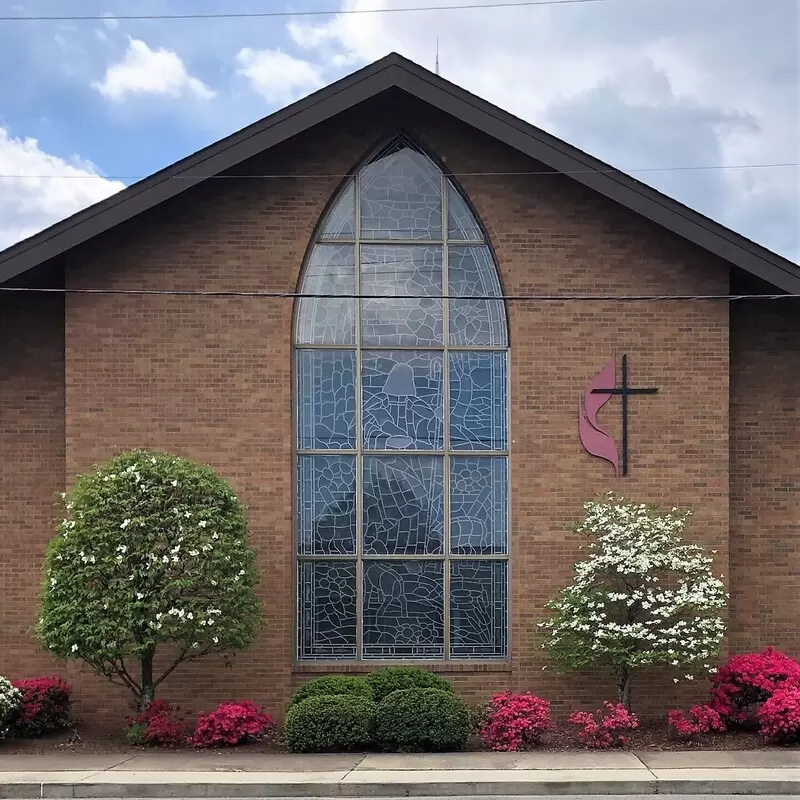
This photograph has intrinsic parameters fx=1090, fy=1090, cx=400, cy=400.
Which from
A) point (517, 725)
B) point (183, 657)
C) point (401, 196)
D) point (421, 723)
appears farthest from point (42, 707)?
point (401, 196)

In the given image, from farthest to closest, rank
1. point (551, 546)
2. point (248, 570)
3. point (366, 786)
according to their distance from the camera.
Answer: point (551, 546) < point (248, 570) < point (366, 786)

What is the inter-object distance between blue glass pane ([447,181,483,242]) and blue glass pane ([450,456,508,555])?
293cm

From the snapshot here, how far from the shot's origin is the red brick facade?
13961 millimetres

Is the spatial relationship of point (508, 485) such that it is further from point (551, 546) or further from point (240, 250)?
point (240, 250)

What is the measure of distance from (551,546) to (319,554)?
300 cm

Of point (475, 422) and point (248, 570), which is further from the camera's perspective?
point (475, 422)

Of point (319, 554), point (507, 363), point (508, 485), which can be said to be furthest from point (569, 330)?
point (319, 554)

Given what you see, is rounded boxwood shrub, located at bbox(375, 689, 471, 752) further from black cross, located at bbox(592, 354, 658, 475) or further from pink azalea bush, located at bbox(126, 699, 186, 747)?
black cross, located at bbox(592, 354, 658, 475)

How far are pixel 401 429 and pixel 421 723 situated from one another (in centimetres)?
387

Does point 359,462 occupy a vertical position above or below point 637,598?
above

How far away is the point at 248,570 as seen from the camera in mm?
13047

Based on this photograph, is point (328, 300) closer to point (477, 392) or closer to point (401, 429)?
point (401, 429)

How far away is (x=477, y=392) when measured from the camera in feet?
47.0

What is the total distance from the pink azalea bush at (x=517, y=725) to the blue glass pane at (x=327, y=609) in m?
2.32
